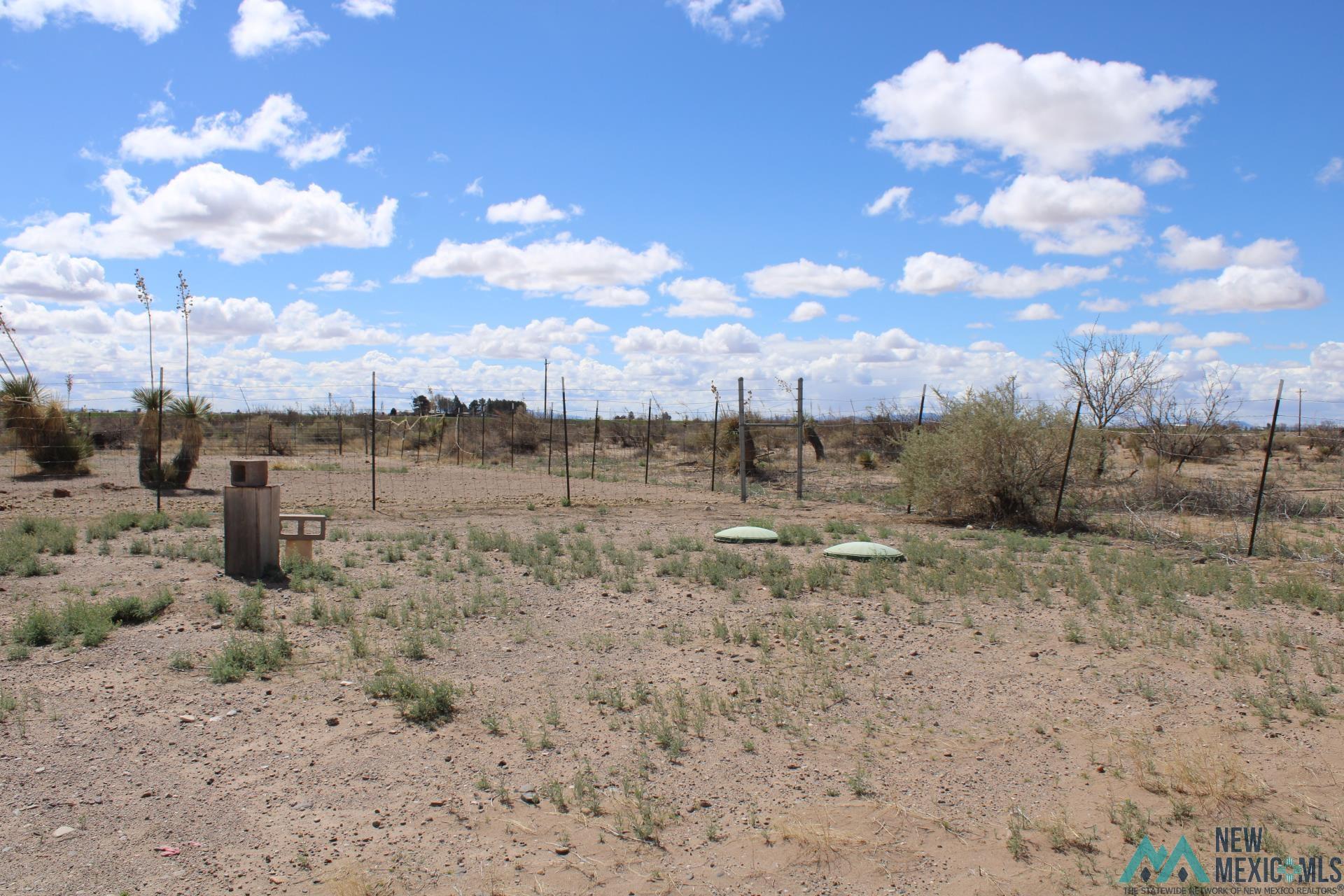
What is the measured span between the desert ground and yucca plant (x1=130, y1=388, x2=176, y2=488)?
28.8 feet

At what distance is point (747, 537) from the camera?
12961mm

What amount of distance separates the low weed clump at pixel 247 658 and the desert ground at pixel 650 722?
0.10ft

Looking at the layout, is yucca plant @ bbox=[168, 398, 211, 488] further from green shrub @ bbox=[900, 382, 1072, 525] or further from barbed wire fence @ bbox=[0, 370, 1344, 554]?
green shrub @ bbox=[900, 382, 1072, 525]

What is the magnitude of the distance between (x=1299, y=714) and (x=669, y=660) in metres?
4.55

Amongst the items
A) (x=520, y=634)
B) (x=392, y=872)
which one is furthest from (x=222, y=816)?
(x=520, y=634)

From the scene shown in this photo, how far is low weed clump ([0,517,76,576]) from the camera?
32.1 feet

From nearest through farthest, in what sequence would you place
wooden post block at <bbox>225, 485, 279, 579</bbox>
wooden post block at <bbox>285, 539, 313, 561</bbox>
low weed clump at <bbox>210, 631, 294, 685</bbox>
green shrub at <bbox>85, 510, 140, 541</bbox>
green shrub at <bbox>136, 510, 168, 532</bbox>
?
low weed clump at <bbox>210, 631, 294, 685</bbox> < wooden post block at <bbox>225, 485, 279, 579</bbox> < wooden post block at <bbox>285, 539, 313, 561</bbox> < green shrub at <bbox>85, 510, 140, 541</bbox> < green shrub at <bbox>136, 510, 168, 532</bbox>

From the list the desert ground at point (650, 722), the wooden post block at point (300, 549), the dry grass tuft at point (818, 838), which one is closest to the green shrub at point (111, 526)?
the desert ground at point (650, 722)

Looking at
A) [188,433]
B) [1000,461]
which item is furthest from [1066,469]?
[188,433]

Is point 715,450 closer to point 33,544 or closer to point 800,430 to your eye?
point 800,430

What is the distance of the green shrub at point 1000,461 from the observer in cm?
1536

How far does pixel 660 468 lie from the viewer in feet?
98.4

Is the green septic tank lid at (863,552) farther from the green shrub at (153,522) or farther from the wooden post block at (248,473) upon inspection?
the green shrub at (153,522)

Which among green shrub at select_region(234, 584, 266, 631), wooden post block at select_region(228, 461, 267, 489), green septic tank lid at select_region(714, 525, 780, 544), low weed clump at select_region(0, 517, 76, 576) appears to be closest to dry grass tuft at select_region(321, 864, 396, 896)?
green shrub at select_region(234, 584, 266, 631)
